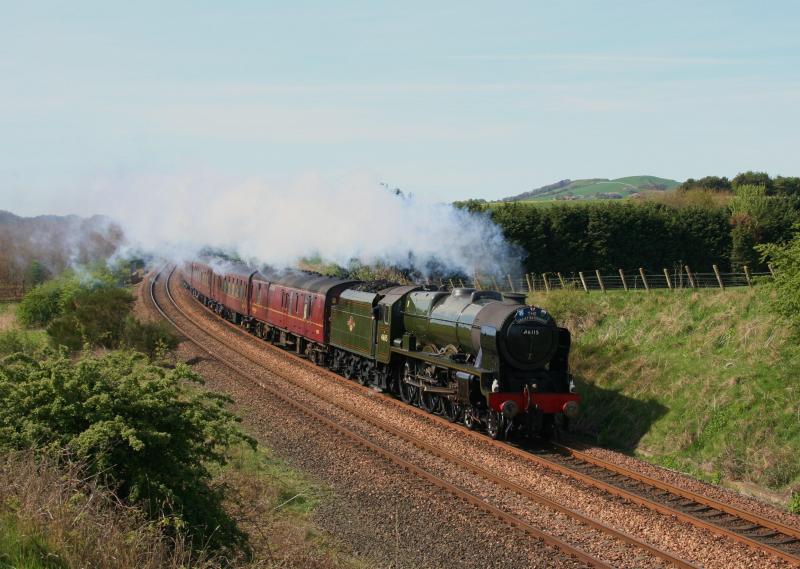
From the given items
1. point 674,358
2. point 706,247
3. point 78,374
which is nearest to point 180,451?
point 78,374

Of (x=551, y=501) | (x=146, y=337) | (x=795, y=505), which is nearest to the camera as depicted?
(x=551, y=501)

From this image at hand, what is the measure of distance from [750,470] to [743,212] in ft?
125

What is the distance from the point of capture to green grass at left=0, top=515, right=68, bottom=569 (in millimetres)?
6488

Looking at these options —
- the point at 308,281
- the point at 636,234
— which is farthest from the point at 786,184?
the point at 308,281

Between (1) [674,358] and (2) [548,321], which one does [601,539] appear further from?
(1) [674,358]

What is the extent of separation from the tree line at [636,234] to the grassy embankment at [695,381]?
71.9ft

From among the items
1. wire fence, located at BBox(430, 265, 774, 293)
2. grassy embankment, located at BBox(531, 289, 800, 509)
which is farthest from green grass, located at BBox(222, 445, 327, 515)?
wire fence, located at BBox(430, 265, 774, 293)

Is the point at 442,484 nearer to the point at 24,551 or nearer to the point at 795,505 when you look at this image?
the point at 795,505

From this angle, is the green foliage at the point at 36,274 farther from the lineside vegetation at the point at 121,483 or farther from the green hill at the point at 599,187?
the green hill at the point at 599,187

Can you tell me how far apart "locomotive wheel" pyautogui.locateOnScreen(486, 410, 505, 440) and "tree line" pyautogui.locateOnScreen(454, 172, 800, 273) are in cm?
2894

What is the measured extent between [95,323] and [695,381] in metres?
23.1

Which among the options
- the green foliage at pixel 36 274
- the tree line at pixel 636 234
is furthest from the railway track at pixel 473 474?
the green foliage at pixel 36 274

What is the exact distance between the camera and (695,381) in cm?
1875

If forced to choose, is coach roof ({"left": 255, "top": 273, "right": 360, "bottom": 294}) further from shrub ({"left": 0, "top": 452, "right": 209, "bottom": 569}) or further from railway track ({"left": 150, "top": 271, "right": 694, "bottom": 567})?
shrub ({"left": 0, "top": 452, "right": 209, "bottom": 569})
